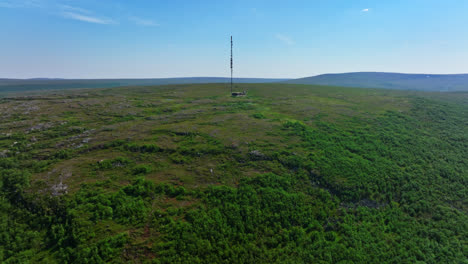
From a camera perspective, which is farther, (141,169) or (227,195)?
(141,169)

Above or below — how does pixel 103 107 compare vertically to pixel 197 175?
above

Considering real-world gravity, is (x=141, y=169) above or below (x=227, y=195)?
above

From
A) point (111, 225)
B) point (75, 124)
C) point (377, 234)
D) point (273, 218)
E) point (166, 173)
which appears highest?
point (75, 124)

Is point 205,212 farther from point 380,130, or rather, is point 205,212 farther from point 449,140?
point 449,140

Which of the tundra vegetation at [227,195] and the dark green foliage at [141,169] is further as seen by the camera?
the dark green foliage at [141,169]

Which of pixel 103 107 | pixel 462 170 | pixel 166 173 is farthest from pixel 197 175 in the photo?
pixel 103 107

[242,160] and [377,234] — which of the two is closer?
[377,234]

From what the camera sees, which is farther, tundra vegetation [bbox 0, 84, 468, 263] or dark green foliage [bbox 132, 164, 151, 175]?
dark green foliage [bbox 132, 164, 151, 175]

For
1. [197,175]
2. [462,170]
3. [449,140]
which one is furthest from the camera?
[449,140]
